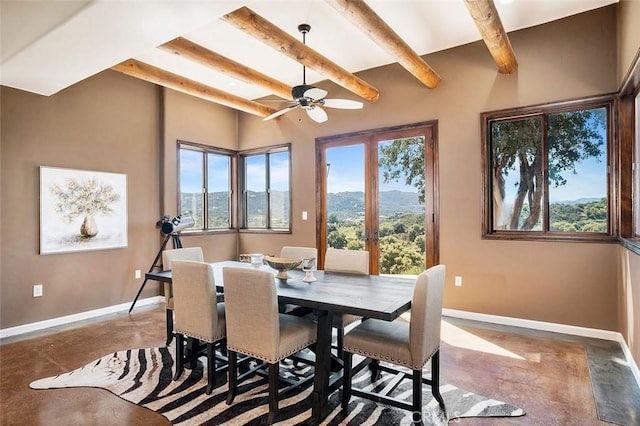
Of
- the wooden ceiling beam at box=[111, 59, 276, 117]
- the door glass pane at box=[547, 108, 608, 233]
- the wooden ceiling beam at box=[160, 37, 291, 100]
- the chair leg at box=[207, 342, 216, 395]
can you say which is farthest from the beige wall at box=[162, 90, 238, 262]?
the door glass pane at box=[547, 108, 608, 233]

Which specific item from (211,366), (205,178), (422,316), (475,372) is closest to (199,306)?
(211,366)

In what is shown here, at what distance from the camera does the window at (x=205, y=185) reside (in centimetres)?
546

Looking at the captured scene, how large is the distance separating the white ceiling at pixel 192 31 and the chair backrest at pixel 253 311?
176 cm

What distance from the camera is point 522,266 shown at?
3.94 m

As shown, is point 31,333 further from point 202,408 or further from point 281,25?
point 281,25

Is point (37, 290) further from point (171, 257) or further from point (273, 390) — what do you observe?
point (273, 390)

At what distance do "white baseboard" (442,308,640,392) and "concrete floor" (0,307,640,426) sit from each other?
10cm

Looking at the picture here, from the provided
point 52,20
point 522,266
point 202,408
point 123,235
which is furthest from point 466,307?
point 52,20

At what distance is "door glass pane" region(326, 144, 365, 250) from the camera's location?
16.6 ft

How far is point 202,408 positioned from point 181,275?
34.4 inches

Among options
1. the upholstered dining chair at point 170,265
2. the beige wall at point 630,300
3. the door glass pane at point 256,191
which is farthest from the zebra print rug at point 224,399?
the door glass pane at point 256,191

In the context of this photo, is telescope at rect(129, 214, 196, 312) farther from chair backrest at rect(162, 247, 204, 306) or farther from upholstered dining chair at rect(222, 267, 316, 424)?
upholstered dining chair at rect(222, 267, 316, 424)

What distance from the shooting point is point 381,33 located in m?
3.14

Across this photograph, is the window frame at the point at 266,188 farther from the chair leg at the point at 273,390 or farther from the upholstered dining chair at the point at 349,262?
the chair leg at the point at 273,390
